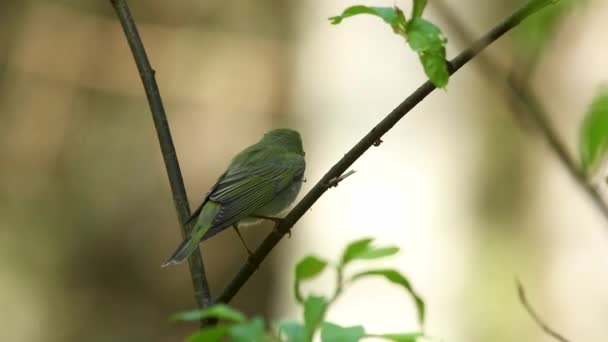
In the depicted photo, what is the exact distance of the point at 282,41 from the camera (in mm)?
6148

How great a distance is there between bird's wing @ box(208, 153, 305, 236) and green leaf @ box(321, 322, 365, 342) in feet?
5.74

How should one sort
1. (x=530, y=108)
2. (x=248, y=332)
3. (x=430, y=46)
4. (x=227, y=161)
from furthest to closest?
(x=227, y=161)
(x=430, y=46)
(x=530, y=108)
(x=248, y=332)

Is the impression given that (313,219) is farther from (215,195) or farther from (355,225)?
(215,195)

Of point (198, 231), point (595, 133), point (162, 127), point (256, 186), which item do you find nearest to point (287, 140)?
point (256, 186)

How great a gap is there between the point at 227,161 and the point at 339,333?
5.10 meters

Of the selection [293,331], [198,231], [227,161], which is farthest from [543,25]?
[227,161]

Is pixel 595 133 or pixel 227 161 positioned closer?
pixel 595 133

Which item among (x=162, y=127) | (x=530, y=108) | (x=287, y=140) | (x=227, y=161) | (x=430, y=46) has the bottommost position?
(x=530, y=108)

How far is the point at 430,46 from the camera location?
111 centimetres

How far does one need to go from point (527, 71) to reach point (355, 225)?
376 cm

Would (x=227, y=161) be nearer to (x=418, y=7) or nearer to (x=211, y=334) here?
(x=418, y=7)

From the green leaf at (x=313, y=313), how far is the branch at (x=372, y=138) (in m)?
0.37

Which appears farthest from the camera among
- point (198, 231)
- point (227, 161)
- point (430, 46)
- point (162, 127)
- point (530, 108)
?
point (227, 161)

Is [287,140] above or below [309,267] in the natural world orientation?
above
